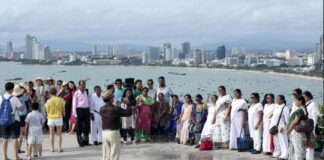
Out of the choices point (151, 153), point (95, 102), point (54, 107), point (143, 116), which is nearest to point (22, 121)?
point (54, 107)

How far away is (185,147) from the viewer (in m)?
12.8

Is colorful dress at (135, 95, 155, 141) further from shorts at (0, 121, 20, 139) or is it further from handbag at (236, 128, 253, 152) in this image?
shorts at (0, 121, 20, 139)

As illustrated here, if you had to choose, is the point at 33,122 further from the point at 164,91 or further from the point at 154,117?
the point at 164,91

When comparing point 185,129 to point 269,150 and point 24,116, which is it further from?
point 24,116

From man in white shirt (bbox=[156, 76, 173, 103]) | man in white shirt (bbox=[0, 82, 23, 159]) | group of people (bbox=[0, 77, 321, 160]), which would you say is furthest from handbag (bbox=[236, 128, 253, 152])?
man in white shirt (bbox=[0, 82, 23, 159])

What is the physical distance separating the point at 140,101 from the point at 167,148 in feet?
4.47

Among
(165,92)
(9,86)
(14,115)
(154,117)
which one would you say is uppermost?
(9,86)

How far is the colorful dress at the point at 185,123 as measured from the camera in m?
13.0

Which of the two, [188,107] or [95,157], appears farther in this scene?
[188,107]

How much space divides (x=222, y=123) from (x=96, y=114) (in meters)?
2.85

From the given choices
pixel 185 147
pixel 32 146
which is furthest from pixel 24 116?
pixel 185 147

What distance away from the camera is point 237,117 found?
1235 centimetres

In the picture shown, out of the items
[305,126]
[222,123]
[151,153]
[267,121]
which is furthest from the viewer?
[222,123]

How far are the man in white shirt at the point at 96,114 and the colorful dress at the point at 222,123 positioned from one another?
8.40ft
